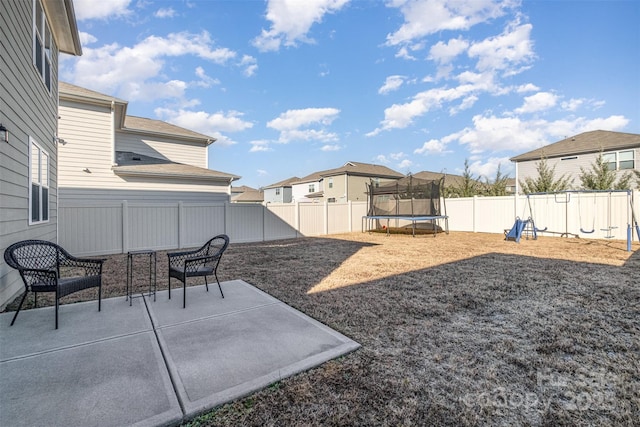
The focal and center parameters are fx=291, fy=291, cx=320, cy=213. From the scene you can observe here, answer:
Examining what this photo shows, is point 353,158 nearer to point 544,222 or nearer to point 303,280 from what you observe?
point 544,222

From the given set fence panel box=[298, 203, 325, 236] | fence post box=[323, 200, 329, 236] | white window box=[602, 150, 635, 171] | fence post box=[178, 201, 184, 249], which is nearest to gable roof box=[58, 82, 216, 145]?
fence post box=[178, 201, 184, 249]

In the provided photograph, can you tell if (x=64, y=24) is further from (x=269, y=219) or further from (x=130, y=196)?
(x=269, y=219)

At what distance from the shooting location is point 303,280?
5.05m

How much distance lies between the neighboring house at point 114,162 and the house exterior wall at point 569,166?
1815cm

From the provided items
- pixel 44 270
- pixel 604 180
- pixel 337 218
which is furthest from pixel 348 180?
pixel 44 270

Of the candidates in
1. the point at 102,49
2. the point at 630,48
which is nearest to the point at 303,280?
the point at 102,49

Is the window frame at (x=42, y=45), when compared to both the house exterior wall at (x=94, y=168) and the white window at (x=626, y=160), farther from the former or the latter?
the white window at (x=626, y=160)

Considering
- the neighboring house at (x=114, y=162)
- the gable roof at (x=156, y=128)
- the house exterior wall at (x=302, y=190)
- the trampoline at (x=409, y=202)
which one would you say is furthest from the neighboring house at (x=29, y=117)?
the house exterior wall at (x=302, y=190)

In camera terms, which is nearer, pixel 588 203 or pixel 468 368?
pixel 468 368

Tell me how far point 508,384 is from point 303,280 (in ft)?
11.2

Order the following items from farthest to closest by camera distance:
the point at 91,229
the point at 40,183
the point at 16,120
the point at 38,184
A: the point at 91,229 < the point at 40,183 < the point at 38,184 < the point at 16,120

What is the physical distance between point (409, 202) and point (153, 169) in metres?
10.6

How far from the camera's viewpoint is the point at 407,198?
13398 mm

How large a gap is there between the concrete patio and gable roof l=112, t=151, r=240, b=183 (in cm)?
786
